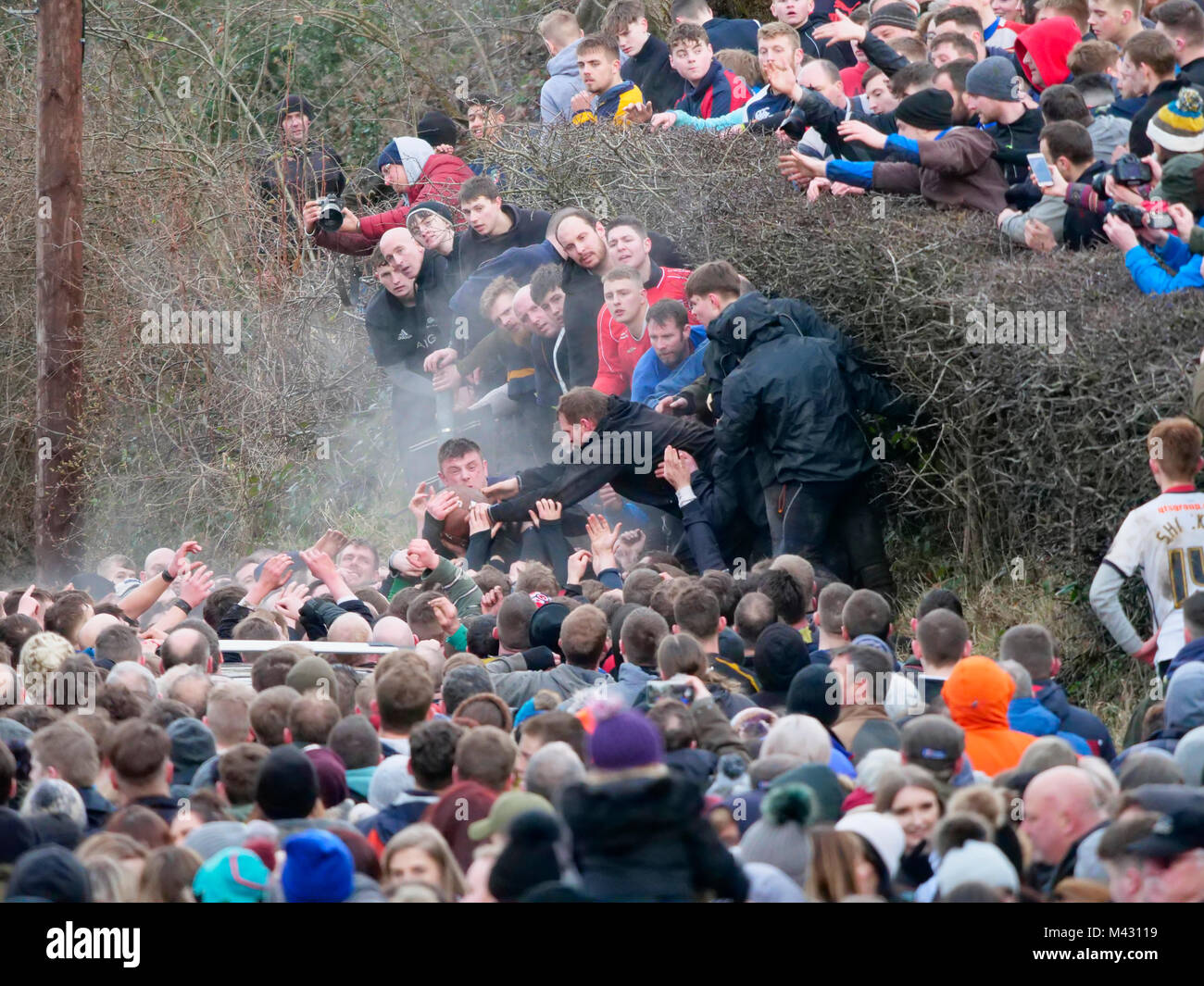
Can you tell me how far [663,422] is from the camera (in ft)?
34.6

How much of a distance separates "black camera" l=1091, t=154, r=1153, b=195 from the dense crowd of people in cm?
2

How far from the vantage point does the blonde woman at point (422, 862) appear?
4.73m

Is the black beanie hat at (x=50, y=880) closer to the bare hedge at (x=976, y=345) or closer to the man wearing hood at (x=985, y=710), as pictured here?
the man wearing hood at (x=985, y=710)

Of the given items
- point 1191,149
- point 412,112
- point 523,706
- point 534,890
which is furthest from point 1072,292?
point 412,112

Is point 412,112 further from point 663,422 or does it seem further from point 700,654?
point 700,654

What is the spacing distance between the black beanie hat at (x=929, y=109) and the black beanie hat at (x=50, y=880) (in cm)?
721

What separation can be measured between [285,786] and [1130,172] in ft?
17.1

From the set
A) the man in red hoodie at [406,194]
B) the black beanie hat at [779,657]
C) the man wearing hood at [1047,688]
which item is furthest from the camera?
the man in red hoodie at [406,194]

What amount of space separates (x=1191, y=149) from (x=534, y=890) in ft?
18.7

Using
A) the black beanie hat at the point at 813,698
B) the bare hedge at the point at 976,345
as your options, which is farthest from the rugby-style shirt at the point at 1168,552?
the black beanie hat at the point at 813,698

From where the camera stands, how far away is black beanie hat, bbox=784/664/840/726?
20.8ft

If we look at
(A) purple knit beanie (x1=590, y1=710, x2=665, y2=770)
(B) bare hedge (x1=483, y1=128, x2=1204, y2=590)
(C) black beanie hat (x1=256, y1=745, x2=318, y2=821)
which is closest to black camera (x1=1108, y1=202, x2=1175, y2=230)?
(B) bare hedge (x1=483, y1=128, x2=1204, y2=590)

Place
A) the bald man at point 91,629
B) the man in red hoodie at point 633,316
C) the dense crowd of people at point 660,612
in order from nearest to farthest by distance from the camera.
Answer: the dense crowd of people at point 660,612
the bald man at point 91,629
the man in red hoodie at point 633,316

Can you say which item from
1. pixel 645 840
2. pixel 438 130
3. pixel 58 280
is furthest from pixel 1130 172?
pixel 58 280
